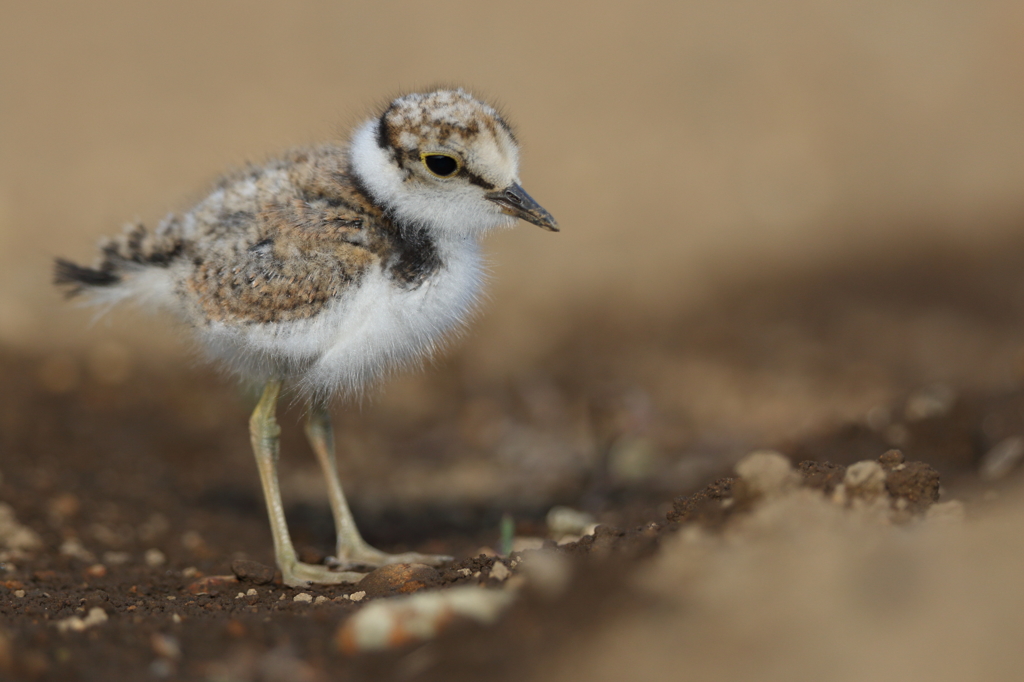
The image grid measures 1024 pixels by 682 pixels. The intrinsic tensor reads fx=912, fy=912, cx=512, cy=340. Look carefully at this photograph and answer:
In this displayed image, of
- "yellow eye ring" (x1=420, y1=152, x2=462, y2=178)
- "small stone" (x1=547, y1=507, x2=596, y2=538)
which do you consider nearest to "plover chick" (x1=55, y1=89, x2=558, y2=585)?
"yellow eye ring" (x1=420, y1=152, x2=462, y2=178)

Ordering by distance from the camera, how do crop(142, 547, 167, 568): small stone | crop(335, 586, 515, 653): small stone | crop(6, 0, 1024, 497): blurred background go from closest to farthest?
crop(335, 586, 515, 653): small stone → crop(142, 547, 167, 568): small stone → crop(6, 0, 1024, 497): blurred background

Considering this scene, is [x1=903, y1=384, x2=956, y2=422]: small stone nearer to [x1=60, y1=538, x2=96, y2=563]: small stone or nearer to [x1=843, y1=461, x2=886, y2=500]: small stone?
[x1=843, y1=461, x2=886, y2=500]: small stone

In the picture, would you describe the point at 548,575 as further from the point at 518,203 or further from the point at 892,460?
the point at 518,203

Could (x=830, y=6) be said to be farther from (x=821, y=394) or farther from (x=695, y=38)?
(x=821, y=394)

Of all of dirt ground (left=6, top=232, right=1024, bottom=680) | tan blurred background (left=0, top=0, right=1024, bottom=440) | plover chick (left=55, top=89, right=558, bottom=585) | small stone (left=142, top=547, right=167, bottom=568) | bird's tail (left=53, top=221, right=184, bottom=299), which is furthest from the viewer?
tan blurred background (left=0, top=0, right=1024, bottom=440)

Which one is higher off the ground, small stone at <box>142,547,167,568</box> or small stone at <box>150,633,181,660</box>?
small stone at <box>142,547,167,568</box>

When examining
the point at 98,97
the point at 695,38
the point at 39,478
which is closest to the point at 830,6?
the point at 695,38

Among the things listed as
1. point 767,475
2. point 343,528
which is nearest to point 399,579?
point 343,528
